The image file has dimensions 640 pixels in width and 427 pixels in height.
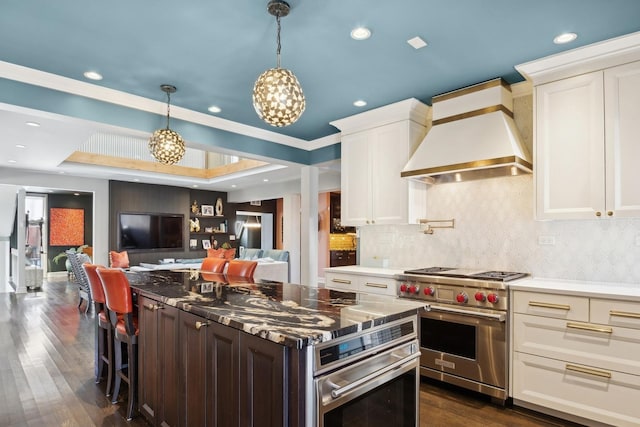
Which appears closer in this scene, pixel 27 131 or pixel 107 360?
pixel 107 360

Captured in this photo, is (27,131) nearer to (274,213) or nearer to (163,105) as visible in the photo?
(163,105)

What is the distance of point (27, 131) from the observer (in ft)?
14.0

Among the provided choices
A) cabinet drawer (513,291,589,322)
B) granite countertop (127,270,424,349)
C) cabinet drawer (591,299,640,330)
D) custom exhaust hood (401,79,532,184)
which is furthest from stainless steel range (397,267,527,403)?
granite countertop (127,270,424,349)

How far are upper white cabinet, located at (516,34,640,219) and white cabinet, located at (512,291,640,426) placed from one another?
0.71 m

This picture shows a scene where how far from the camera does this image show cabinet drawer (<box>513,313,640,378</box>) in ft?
7.70

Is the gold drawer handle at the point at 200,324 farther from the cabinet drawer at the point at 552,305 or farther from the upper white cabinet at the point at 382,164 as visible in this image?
the upper white cabinet at the point at 382,164

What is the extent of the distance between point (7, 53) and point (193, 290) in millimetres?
2326

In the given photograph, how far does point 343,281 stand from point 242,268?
3.96ft

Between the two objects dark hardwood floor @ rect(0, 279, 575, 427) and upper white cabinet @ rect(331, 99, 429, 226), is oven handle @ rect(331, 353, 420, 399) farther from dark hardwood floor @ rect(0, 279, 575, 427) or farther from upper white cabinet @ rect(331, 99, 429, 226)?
upper white cabinet @ rect(331, 99, 429, 226)

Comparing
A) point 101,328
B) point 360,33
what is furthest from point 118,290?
point 360,33

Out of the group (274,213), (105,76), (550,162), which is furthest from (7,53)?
(274,213)

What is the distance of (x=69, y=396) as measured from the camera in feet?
9.73

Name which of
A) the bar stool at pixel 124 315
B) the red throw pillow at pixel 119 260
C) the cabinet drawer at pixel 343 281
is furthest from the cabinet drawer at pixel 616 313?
the red throw pillow at pixel 119 260

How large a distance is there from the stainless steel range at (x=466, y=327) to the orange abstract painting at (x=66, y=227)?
11.5m
